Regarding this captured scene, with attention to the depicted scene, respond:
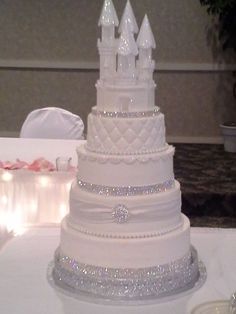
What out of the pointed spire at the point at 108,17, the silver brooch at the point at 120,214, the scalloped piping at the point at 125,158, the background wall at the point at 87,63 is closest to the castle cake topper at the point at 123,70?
the pointed spire at the point at 108,17

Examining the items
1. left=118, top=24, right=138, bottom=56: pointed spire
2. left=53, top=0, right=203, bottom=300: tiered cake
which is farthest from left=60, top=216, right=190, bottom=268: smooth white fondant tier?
left=118, top=24, right=138, bottom=56: pointed spire

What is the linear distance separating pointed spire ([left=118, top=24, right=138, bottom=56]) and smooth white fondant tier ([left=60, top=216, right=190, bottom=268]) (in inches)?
15.6

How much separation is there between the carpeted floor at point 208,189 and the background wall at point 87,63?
2.80 feet

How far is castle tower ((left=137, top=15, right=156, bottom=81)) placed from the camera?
4.10 feet

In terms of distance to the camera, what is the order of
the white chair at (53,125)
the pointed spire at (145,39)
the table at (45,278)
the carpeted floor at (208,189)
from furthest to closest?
the carpeted floor at (208,189), the white chair at (53,125), the pointed spire at (145,39), the table at (45,278)

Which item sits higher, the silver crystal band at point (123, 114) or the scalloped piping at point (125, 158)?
the silver crystal band at point (123, 114)

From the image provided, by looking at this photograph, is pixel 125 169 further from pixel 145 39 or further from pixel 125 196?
pixel 145 39

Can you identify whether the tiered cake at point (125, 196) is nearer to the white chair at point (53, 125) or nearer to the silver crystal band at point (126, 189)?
the silver crystal band at point (126, 189)

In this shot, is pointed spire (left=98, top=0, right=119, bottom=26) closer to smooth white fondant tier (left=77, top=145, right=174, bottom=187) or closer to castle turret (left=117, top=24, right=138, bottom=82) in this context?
castle turret (left=117, top=24, right=138, bottom=82)

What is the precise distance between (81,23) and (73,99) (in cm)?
77

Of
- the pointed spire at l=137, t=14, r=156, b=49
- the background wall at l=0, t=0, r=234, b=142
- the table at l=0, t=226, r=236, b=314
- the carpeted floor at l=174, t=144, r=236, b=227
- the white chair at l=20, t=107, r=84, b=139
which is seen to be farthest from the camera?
the background wall at l=0, t=0, r=234, b=142

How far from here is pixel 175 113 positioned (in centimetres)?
596

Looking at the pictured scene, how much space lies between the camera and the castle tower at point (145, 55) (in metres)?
1.25

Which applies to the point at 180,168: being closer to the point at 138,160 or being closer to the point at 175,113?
the point at 175,113
